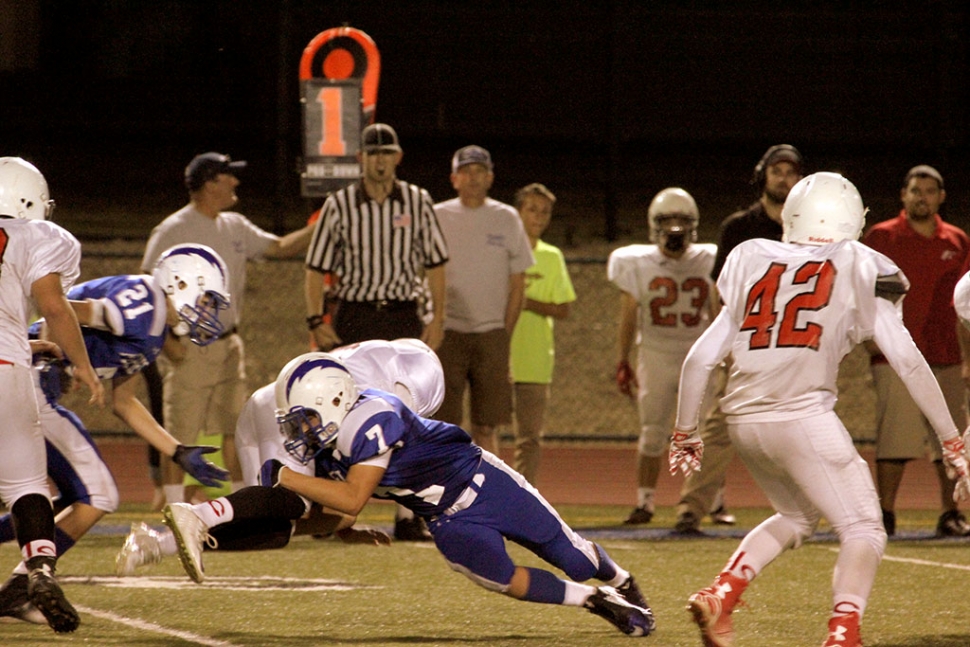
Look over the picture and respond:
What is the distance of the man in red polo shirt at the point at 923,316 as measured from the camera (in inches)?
309

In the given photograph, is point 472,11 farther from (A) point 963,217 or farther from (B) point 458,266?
(B) point 458,266

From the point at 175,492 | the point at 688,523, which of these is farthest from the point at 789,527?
the point at 175,492

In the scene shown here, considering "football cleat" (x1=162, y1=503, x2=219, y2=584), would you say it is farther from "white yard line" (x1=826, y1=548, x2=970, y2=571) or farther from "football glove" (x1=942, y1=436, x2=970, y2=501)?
"white yard line" (x1=826, y1=548, x2=970, y2=571)

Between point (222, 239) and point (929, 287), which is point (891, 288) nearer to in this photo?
point (929, 287)

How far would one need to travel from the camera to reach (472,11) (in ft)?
55.3

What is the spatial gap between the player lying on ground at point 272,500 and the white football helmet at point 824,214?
58.8 inches

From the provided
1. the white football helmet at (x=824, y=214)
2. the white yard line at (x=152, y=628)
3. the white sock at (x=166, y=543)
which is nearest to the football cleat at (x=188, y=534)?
the white sock at (x=166, y=543)

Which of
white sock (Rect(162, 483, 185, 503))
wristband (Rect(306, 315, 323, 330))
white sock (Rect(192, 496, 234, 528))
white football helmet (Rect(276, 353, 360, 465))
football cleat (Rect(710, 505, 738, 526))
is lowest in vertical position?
football cleat (Rect(710, 505, 738, 526))

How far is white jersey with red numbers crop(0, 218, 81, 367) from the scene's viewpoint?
4.97 m

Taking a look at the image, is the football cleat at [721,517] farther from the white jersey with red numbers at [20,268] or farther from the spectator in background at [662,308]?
the white jersey with red numbers at [20,268]

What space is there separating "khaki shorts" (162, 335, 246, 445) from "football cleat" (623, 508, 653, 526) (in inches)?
83.9

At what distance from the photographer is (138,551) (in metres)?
4.78

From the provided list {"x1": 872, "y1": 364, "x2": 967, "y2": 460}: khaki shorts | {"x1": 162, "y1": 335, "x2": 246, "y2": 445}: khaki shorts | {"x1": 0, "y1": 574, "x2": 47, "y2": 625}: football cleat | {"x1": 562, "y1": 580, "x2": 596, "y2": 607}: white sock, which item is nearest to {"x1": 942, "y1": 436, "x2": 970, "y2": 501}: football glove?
{"x1": 562, "y1": 580, "x2": 596, "y2": 607}: white sock

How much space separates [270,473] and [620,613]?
119 centimetres
